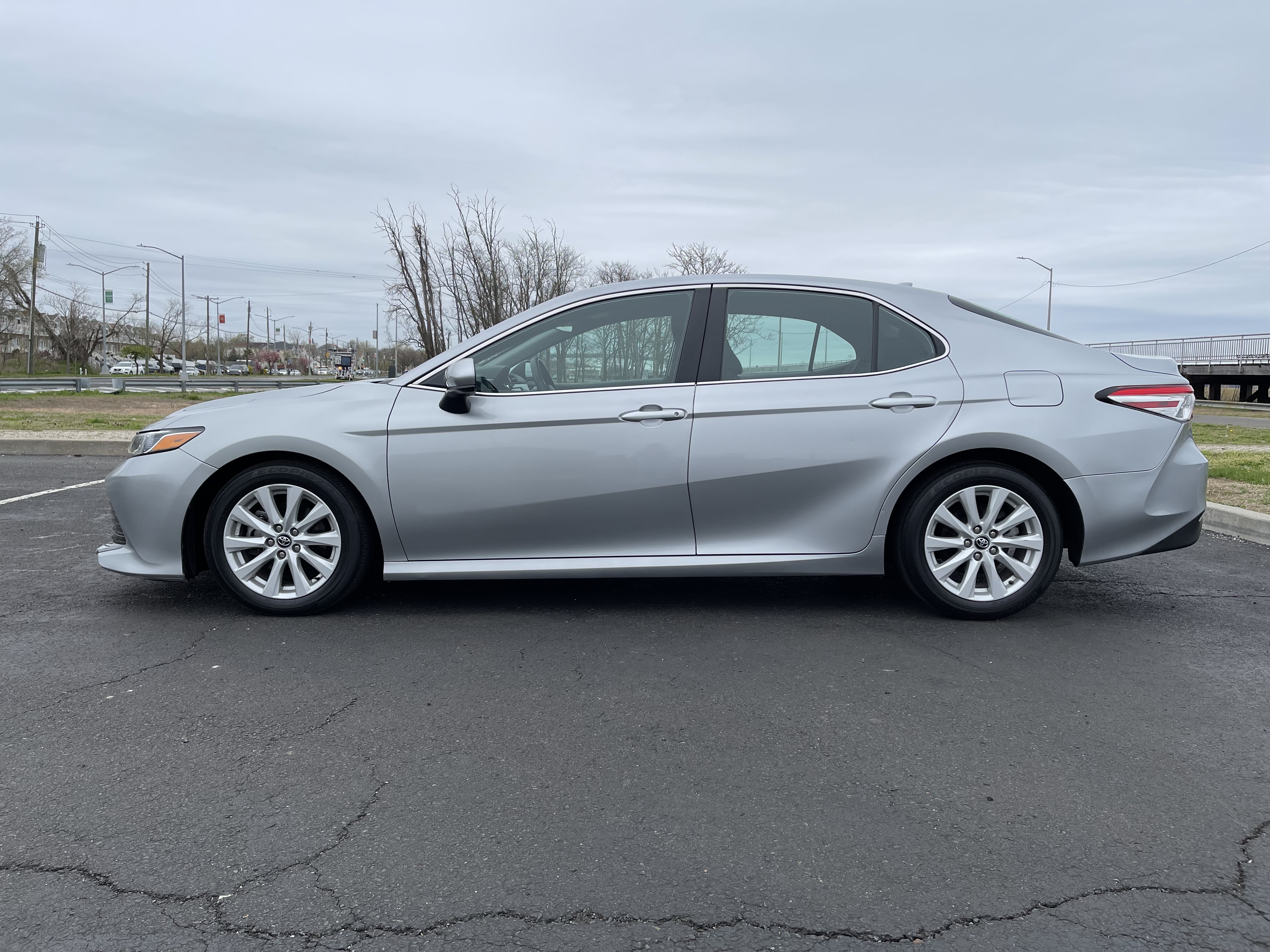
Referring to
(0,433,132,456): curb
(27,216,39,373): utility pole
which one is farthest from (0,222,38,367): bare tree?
(0,433,132,456): curb

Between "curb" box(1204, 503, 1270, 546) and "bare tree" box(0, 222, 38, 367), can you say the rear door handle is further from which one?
"bare tree" box(0, 222, 38, 367)

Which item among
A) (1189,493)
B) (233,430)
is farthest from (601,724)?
(1189,493)

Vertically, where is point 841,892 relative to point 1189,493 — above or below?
below

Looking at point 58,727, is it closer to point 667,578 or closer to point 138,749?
point 138,749

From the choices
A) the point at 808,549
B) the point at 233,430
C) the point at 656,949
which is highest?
the point at 233,430

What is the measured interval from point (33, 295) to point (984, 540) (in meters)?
63.0

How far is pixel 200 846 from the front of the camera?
2.49 metres

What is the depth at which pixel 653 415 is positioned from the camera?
15.0 ft

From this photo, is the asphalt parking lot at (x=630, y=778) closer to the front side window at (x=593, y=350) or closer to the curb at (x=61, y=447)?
the front side window at (x=593, y=350)

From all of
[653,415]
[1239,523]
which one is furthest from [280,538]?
[1239,523]

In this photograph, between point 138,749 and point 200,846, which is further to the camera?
point 138,749

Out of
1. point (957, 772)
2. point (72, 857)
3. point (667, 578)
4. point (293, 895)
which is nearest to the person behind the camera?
point (293, 895)

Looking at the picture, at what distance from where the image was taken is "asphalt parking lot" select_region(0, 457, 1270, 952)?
2195mm

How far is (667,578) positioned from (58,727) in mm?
3074
